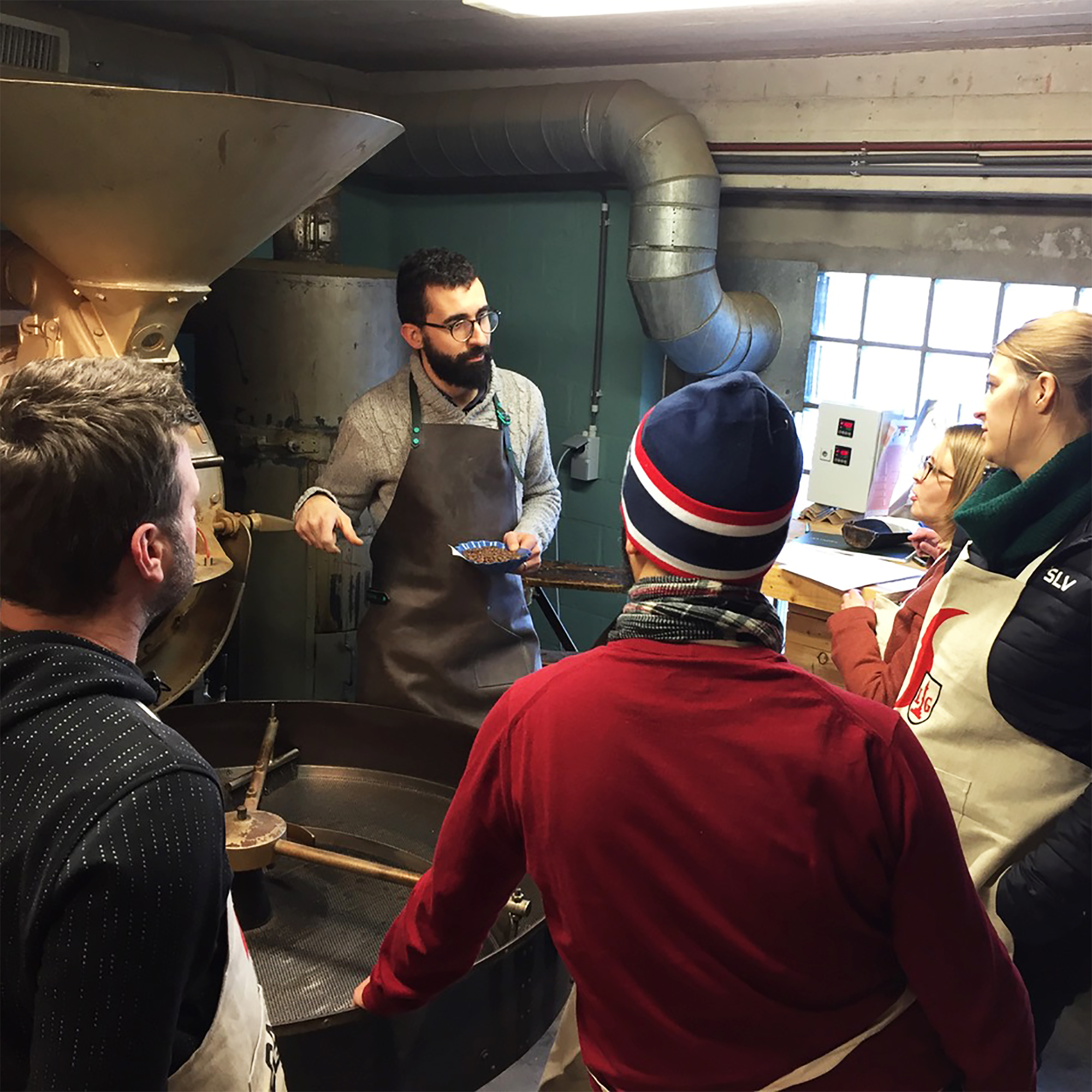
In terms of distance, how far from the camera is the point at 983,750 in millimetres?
1434

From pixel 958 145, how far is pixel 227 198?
2.01 meters

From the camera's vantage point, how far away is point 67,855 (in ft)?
2.63

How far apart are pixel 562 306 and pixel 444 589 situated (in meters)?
1.75

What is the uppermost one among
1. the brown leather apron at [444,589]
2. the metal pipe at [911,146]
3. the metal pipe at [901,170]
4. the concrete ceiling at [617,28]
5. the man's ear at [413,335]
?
the concrete ceiling at [617,28]

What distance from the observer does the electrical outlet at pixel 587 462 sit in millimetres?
3896

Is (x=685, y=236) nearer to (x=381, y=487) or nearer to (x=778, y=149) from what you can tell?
(x=778, y=149)

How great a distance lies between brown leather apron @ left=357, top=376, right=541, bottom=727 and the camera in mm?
2473

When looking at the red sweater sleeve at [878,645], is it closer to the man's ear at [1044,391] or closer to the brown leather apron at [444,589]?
the man's ear at [1044,391]

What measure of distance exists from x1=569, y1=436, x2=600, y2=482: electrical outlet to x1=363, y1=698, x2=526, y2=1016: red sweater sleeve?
9.20 ft

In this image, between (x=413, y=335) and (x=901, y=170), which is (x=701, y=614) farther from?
(x=901, y=170)

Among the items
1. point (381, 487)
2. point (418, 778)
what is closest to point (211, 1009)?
point (418, 778)

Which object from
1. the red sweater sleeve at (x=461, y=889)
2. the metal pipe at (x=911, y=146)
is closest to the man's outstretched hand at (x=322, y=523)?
the red sweater sleeve at (x=461, y=889)

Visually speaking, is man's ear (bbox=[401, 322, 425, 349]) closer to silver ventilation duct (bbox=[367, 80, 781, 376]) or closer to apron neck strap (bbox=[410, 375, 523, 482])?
apron neck strap (bbox=[410, 375, 523, 482])

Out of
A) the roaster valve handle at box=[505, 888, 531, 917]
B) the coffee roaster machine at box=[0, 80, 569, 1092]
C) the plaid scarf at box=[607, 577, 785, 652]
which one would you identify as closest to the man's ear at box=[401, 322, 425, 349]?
the coffee roaster machine at box=[0, 80, 569, 1092]
